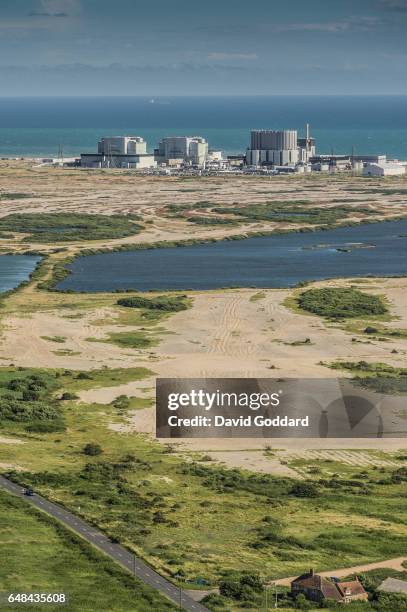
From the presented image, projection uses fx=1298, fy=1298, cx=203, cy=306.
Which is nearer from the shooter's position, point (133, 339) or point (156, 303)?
point (133, 339)

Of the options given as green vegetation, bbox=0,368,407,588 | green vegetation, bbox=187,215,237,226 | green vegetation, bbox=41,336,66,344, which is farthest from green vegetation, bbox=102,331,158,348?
green vegetation, bbox=187,215,237,226

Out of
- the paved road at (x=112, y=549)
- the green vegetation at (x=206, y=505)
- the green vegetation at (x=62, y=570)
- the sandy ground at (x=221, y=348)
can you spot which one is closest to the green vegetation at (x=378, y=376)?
the sandy ground at (x=221, y=348)

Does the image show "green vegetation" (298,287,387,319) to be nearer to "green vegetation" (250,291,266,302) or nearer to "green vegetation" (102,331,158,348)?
"green vegetation" (250,291,266,302)

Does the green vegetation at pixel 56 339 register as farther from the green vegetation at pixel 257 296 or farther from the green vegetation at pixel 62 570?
the green vegetation at pixel 62 570

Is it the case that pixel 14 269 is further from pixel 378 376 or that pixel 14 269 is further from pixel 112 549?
pixel 112 549

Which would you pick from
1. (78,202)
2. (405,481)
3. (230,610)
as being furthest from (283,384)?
(78,202)

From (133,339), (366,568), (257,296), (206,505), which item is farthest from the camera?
(257,296)

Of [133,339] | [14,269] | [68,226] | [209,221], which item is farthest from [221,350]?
[209,221]
